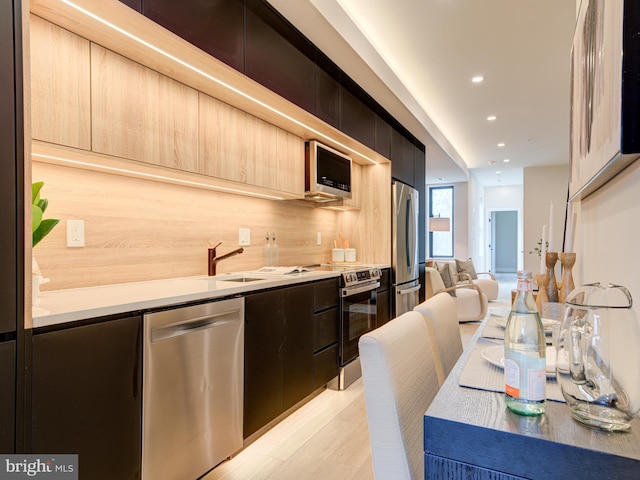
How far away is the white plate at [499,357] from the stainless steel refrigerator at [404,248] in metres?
2.81

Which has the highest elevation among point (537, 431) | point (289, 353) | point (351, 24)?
point (351, 24)

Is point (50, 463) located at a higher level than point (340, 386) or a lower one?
higher

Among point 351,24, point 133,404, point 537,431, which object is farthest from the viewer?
point 351,24

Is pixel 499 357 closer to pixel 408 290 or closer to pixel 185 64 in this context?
pixel 185 64

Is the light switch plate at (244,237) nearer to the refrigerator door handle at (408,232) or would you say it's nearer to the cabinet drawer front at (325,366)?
the cabinet drawer front at (325,366)

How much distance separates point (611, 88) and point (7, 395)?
1.70 m

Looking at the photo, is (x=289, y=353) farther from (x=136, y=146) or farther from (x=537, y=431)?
(x=537, y=431)

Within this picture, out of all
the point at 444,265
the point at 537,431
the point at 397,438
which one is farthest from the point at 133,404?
the point at 444,265

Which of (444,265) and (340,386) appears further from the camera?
(444,265)

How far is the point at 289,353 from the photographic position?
2322 millimetres

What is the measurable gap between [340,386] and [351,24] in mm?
2726

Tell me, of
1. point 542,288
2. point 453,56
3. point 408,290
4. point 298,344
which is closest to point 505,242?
point 408,290

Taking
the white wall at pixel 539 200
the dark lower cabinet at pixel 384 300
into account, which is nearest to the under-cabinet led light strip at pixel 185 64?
the dark lower cabinet at pixel 384 300

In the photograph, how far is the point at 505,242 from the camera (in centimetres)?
1328
